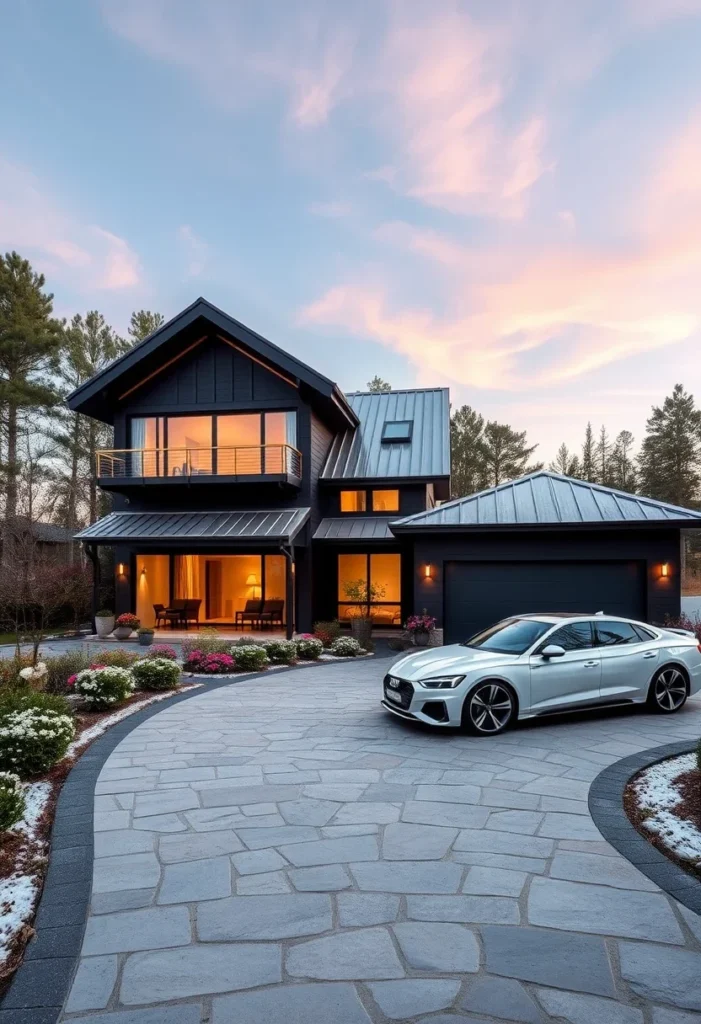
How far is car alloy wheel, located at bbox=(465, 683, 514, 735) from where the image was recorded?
6547 mm

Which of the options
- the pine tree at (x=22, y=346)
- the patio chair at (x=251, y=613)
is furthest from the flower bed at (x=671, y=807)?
the pine tree at (x=22, y=346)

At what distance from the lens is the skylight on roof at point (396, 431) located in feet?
63.6

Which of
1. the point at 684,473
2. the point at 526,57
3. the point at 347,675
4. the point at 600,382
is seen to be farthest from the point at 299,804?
the point at 684,473

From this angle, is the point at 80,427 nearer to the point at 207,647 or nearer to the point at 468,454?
the point at 207,647

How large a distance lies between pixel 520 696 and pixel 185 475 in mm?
12672

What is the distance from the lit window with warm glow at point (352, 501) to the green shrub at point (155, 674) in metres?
10.0

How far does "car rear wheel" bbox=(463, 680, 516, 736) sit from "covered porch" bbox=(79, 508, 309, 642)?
8443mm

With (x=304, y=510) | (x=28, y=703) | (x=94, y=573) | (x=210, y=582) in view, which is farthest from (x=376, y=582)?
(x=28, y=703)

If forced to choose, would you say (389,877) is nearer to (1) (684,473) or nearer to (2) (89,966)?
(2) (89,966)

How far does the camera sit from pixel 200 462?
17.6 meters

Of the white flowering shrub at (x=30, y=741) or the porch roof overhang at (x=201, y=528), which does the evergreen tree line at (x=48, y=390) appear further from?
the white flowering shrub at (x=30, y=741)

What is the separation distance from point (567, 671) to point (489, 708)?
1145mm

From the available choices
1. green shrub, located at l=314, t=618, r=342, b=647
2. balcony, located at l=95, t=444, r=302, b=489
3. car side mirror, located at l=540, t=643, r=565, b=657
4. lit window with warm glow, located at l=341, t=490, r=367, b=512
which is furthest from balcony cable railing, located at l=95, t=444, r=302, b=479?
car side mirror, located at l=540, t=643, r=565, b=657

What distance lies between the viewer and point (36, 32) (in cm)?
1084
